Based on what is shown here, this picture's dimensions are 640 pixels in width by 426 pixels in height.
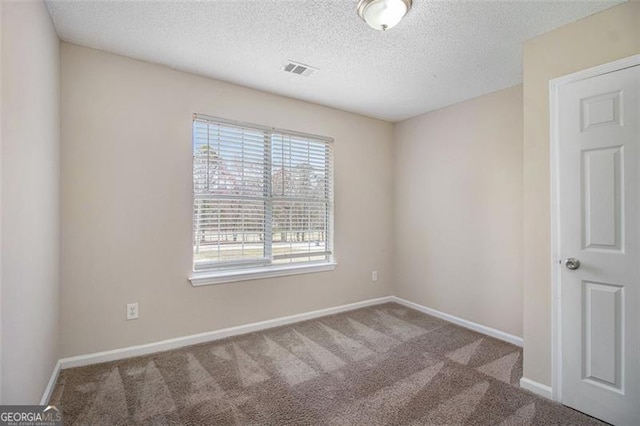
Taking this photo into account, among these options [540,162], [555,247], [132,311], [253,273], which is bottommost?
[132,311]

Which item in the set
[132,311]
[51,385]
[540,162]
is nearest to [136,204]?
[132,311]

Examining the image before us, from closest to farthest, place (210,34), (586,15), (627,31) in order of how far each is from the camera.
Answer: (627,31) → (586,15) → (210,34)

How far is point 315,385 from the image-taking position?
85.0 inches

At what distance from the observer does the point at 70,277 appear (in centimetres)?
232

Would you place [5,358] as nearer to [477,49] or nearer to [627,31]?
[477,49]

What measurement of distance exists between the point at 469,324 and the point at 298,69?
10.3 ft

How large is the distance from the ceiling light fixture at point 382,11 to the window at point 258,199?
166 centimetres

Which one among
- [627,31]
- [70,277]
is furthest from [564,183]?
[70,277]

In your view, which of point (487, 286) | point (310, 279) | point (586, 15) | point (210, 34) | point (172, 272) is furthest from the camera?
point (310, 279)

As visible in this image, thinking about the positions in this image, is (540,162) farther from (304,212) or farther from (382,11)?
(304,212)

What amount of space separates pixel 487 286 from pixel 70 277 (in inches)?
148

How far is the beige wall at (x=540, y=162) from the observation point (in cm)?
196

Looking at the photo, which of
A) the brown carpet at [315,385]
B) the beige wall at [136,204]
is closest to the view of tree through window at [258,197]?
the beige wall at [136,204]

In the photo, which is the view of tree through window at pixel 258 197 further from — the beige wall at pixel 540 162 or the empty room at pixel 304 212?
the beige wall at pixel 540 162
